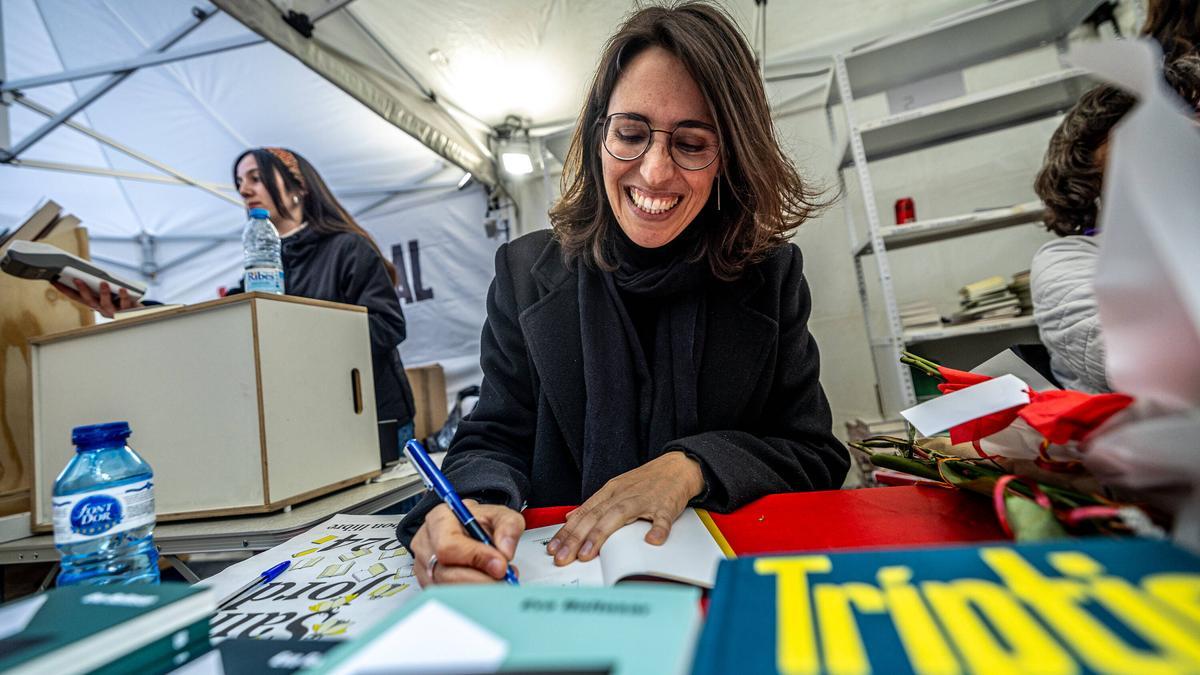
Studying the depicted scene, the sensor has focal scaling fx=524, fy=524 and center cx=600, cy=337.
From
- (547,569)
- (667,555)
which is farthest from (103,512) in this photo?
(667,555)

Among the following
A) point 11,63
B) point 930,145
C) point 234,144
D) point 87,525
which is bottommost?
point 87,525

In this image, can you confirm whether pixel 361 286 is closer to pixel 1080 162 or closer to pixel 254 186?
pixel 254 186

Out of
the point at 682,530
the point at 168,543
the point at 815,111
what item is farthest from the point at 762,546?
the point at 815,111

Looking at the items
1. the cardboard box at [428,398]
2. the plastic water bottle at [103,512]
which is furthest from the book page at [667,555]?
the cardboard box at [428,398]

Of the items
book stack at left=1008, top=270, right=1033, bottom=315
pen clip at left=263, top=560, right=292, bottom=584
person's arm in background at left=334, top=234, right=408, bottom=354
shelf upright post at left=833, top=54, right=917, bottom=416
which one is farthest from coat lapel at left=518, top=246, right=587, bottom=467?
book stack at left=1008, top=270, right=1033, bottom=315

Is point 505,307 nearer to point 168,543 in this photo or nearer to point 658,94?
point 658,94

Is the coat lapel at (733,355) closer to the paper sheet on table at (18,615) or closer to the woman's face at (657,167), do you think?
the woman's face at (657,167)

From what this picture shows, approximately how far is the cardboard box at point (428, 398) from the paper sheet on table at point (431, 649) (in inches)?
133

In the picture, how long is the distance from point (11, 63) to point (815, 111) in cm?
444

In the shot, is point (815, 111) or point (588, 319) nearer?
point (588, 319)

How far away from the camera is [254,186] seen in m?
1.73

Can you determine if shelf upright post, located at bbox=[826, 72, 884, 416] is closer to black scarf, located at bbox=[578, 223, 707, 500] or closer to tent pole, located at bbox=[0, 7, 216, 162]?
black scarf, located at bbox=[578, 223, 707, 500]

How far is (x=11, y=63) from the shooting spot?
9.17 ft

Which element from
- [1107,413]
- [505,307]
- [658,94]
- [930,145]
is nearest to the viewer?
[1107,413]
